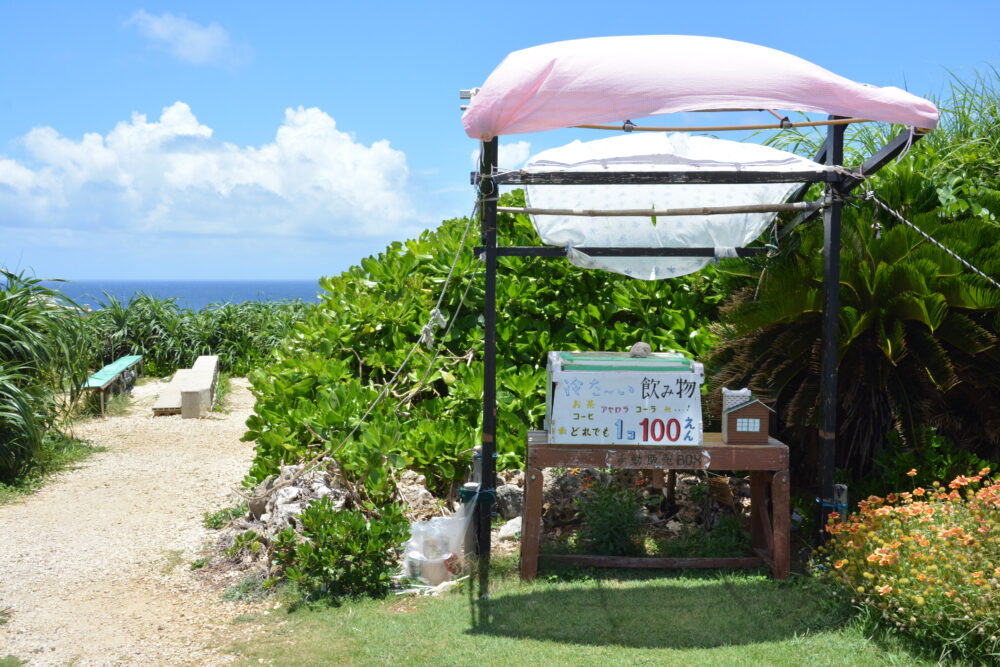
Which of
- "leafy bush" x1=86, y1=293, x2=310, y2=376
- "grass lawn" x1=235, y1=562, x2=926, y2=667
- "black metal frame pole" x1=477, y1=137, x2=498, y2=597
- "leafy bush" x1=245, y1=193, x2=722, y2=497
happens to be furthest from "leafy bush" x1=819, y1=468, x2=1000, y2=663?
"leafy bush" x1=86, y1=293, x2=310, y2=376

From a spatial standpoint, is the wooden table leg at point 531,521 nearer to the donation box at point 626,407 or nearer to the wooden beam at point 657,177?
the donation box at point 626,407

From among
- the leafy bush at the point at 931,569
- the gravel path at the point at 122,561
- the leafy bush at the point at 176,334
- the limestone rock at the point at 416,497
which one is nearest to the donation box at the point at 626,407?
the leafy bush at the point at 931,569

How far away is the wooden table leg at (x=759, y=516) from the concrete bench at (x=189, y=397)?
285 inches

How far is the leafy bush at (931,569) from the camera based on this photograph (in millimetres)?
3406

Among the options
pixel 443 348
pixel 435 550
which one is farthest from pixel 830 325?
pixel 443 348

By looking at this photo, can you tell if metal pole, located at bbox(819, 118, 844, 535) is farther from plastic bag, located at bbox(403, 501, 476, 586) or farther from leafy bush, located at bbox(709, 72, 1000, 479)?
plastic bag, located at bbox(403, 501, 476, 586)

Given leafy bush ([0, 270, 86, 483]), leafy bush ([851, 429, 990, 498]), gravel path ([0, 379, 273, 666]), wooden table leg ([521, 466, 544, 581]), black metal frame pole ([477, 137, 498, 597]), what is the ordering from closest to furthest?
gravel path ([0, 379, 273, 666]) < wooden table leg ([521, 466, 544, 581]) < black metal frame pole ([477, 137, 498, 597]) < leafy bush ([851, 429, 990, 498]) < leafy bush ([0, 270, 86, 483])

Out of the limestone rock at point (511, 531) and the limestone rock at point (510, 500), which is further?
the limestone rock at point (510, 500)

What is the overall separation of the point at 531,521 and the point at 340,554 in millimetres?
995

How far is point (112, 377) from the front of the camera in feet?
34.3

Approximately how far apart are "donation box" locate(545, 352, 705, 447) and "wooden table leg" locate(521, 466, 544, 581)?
0.27m

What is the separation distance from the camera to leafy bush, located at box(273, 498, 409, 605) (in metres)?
4.36

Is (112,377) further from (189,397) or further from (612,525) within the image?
(612,525)

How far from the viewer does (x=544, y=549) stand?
4961 mm
